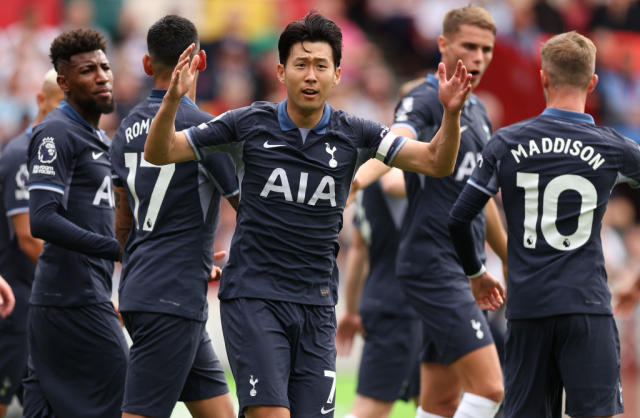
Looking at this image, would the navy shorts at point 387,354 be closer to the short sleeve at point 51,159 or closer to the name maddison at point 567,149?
the name maddison at point 567,149

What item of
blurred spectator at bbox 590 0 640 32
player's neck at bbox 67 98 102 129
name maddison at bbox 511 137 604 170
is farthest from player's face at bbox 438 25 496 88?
blurred spectator at bbox 590 0 640 32

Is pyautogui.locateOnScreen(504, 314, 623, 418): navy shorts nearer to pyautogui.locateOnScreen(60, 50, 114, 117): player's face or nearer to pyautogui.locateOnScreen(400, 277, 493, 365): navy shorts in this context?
pyautogui.locateOnScreen(400, 277, 493, 365): navy shorts

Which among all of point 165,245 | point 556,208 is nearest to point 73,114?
point 165,245

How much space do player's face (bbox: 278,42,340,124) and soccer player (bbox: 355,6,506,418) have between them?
5.38ft

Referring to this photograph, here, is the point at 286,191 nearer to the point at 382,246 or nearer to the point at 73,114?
the point at 73,114

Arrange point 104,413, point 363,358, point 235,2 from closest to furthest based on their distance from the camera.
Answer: point 104,413 < point 363,358 < point 235,2

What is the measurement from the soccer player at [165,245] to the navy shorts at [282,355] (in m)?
0.41

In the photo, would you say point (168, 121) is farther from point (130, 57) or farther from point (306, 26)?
point (130, 57)

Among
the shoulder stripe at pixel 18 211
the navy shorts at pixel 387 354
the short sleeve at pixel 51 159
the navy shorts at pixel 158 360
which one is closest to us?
the navy shorts at pixel 158 360

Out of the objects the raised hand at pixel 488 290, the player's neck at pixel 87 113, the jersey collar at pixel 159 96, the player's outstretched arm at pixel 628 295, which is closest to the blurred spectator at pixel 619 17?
the player's outstretched arm at pixel 628 295

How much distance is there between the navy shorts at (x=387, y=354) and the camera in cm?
823

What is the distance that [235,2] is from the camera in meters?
17.1

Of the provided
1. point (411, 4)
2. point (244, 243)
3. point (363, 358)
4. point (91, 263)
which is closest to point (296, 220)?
point (244, 243)

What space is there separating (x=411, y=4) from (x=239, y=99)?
4.34 m
